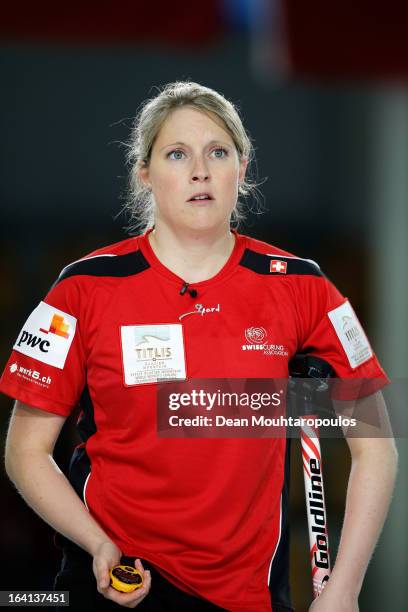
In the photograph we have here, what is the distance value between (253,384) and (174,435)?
178 millimetres

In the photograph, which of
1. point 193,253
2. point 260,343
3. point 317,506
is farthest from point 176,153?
point 317,506

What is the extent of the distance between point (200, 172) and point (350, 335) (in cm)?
43

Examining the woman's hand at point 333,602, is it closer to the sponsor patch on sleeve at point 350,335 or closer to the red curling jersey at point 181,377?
the red curling jersey at point 181,377

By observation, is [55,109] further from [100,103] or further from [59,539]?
[59,539]

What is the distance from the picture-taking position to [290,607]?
74.5 inches

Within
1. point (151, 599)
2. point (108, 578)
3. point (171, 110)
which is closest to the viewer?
point (108, 578)

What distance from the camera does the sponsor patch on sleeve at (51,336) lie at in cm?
184

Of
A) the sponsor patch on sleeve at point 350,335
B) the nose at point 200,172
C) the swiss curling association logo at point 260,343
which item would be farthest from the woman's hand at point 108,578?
the nose at point 200,172

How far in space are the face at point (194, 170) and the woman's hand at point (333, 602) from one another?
0.71m

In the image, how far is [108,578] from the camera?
5.56 feet

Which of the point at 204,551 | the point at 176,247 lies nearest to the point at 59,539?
the point at 204,551

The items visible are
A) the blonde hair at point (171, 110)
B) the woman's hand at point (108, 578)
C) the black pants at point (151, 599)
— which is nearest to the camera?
the woman's hand at point (108, 578)

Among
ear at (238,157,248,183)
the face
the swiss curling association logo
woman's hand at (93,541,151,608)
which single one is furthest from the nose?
woman's hand at (93,541,151,608)

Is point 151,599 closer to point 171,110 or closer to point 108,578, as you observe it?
point 108,578
